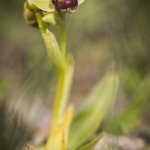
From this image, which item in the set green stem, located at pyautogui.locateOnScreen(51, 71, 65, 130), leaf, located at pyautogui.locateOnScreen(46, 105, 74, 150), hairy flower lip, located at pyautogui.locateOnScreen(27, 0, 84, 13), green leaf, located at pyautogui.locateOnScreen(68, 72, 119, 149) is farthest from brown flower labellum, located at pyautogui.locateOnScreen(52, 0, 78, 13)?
green leaf, located at pyautogui.locateOnScreen(68, 72, 119, 149)

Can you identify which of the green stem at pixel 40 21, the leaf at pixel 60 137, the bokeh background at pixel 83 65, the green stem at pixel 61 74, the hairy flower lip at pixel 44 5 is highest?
the hairy flower lip at pixel 44 5

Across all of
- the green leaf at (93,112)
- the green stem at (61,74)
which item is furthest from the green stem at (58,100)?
the green leaf at (93,112)

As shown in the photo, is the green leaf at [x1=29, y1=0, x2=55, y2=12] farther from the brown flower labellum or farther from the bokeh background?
the bokeh background

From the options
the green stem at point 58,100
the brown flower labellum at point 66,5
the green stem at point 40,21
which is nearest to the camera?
the brown flower labellum at point 66,5

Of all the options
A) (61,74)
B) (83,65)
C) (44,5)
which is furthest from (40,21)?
(83,65)

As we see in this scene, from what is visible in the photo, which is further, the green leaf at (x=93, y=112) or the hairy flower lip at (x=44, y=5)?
the green leaf at (x=93, y=112)

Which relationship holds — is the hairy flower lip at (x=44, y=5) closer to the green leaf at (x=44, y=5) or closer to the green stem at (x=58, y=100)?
the green leaf at (x=44, y=5)

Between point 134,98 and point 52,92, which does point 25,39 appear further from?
point 134,98
